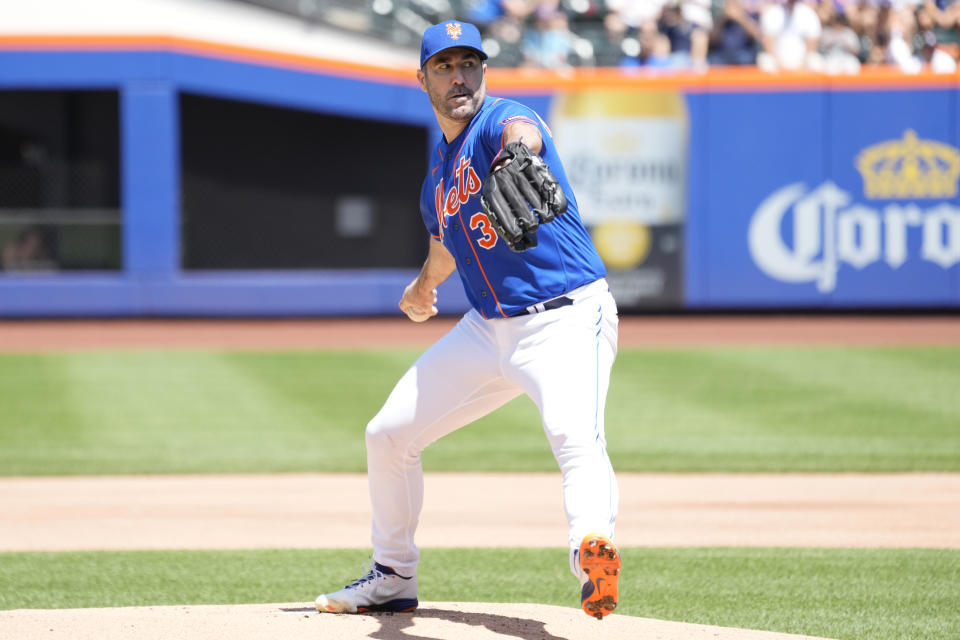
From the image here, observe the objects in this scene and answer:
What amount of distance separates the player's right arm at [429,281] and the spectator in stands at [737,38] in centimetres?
1361

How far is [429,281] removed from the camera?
459 cm

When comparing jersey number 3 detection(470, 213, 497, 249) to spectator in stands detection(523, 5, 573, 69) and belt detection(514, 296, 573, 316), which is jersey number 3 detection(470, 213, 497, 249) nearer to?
belt detection(514, 296, 573, 316)

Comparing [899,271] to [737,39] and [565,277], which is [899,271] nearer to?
[737,39]

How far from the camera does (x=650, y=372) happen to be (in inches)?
478

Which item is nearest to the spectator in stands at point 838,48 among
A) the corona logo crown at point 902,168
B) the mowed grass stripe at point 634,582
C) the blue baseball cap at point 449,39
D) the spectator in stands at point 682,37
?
the corona logo crown at point 902,168

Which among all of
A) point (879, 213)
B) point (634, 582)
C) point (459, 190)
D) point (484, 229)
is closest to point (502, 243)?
point (484, 229)

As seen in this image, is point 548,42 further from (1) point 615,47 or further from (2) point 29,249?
(2) point 29,249

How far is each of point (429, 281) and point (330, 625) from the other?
125cm

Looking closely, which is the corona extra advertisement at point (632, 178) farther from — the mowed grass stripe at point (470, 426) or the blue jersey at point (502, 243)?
the blue jersey at point (502, 243)

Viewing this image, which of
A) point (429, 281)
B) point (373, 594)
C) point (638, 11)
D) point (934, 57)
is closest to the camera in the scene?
point (373, 594)

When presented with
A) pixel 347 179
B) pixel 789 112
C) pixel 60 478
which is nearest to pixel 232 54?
pixel 347 179

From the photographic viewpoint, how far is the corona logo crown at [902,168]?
1698 centimetres

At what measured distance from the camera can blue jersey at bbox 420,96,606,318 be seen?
3.86 meters

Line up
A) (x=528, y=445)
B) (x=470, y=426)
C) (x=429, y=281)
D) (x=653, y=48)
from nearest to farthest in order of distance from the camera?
(x=429, y=281)
(x=528, y=445)
(x=470, y=426)
(x=653, y=48)
